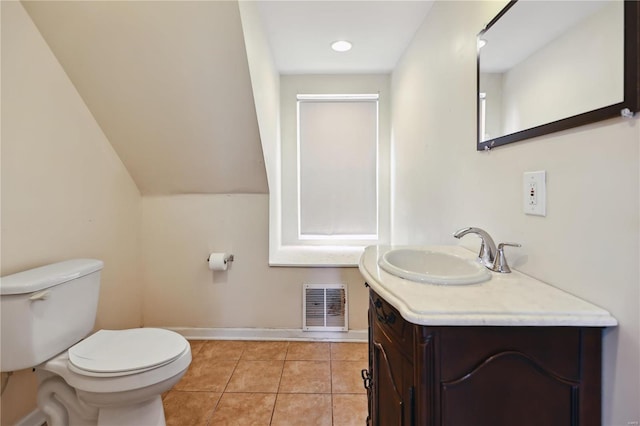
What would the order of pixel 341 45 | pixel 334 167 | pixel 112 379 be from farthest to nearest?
1. pixel 334 167
2. pixel 341 45
3. pixel 112 379

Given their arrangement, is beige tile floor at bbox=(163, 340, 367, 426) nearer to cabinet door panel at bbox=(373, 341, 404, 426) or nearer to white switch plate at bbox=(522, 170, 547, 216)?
cabinet door panel at bbox=(373, 341, 404, 426)

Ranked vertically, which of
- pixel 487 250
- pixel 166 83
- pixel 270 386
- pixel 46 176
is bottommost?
pixel 270 386

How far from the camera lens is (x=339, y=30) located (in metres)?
1.98

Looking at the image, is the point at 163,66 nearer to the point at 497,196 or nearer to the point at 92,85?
the point at 92,85

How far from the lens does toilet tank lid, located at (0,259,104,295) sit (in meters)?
1.18

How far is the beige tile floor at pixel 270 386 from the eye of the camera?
156 centimetres

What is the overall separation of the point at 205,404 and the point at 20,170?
4.65 feet

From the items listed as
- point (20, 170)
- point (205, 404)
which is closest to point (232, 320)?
point (205, 404)

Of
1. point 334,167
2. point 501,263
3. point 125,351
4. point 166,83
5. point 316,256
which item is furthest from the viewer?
point 334,167

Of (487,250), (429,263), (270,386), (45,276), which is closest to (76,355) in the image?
(45,276)

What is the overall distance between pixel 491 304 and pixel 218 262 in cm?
188

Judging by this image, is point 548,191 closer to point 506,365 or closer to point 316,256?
point 506,365

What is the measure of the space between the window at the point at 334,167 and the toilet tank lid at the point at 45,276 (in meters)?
1.49

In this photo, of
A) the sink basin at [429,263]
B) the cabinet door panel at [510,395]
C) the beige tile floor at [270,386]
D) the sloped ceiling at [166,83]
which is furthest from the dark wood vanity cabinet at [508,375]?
the sloped ceiling at [166,83]
